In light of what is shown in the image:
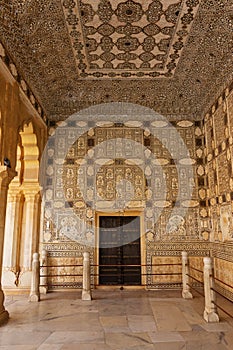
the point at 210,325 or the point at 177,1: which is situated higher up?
the point at 177,1

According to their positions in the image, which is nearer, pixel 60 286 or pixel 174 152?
pixel 60 286

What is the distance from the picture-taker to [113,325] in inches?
181

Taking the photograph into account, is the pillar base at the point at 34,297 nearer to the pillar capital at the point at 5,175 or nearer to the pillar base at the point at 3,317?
the pillar base at the point at 3,317

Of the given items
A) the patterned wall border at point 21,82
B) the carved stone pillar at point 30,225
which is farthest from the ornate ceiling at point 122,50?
the carved stone pillar at point 30,225

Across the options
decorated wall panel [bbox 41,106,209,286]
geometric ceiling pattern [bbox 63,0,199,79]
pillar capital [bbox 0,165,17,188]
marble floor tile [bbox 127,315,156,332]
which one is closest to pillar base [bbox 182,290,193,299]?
decorated wall panel [bbox 41,106,209,286]

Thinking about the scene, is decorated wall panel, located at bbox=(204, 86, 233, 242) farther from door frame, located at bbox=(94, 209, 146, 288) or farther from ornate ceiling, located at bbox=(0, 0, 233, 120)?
door frame, located at bbox=(94, 209, 146, 288)

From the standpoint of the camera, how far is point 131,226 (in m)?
7.80

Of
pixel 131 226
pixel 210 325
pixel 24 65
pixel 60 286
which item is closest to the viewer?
pixel 210 325

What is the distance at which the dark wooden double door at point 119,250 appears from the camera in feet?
24.7

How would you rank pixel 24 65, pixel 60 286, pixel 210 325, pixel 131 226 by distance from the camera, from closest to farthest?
pixel 210 325 → pixel 24 65 → pixel 60 286 → pixel 131 226

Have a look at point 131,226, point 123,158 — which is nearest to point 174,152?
point 123,158

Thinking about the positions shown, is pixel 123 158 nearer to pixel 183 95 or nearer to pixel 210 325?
pixel 183 95

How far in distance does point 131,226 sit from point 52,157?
2.76 m

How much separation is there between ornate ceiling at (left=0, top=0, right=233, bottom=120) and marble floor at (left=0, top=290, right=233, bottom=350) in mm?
4501
